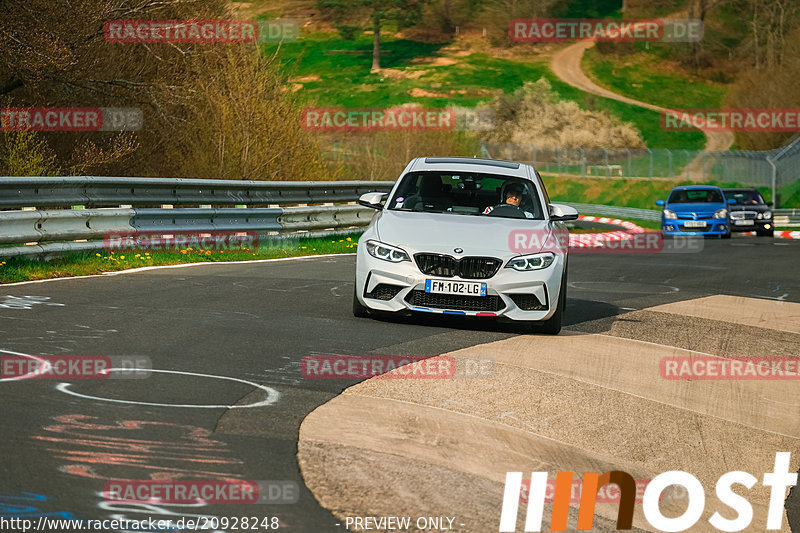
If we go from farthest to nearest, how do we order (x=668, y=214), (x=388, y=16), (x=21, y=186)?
(x=388, y=16), (x=668, y=214), (x=21, y=186)

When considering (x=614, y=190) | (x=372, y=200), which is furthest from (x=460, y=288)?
(x=614, y=190)

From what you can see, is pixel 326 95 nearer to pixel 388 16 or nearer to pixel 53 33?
pixel 388 16

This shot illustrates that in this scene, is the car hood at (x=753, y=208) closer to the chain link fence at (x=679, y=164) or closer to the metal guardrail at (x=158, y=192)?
the metal guardrail at (x=158, y=192)

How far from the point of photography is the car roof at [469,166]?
12195mm

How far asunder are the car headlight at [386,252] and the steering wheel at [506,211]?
1311 mm

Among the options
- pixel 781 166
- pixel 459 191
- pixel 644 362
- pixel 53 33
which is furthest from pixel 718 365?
pixel 781 166

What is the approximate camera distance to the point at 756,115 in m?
74.7

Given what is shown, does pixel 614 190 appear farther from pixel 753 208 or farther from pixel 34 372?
pixel 34 372

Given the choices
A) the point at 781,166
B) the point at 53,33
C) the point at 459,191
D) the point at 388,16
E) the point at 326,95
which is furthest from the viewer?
the point at 388,16

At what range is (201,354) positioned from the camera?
853 cm

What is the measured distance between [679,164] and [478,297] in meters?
57.1

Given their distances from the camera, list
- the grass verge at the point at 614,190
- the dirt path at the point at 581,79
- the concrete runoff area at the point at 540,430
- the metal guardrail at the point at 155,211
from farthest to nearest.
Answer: the dirt path at the point at 581,79
the grass verge at the point at 614,190
the metal guardrail at the point at 155,211
the concrete runoff area at the point at 540,430

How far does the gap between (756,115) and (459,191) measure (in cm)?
6687

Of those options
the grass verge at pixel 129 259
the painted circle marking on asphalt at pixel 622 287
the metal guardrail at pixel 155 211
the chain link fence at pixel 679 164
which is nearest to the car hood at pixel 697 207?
the metal guardrail at pixel 155 211
